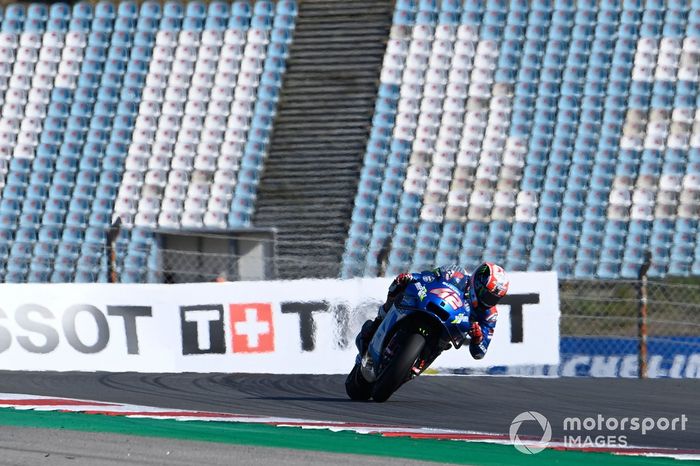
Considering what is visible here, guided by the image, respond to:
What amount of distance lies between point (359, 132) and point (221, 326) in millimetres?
8553

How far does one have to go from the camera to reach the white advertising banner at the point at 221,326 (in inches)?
466

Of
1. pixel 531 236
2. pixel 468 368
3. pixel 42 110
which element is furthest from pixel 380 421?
pixel 42 110

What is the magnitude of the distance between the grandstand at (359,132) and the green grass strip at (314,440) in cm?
1005

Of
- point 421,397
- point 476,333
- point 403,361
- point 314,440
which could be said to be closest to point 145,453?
point 314,440

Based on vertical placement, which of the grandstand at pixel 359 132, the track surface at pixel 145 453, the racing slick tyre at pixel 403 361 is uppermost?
the grandstand at pixel 359 132

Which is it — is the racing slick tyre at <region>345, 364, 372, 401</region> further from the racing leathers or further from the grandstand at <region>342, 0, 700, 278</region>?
the grandstand at <region>342, 0, 700, 278</region>

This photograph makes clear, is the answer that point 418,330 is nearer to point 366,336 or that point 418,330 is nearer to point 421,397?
point 366,336

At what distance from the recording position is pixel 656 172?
738 inches

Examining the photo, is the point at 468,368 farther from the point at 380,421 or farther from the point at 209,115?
the point at 209,115

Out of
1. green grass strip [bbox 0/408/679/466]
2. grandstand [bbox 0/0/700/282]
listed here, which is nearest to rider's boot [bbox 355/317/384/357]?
green grass strip [bbox 0/408/679/466]

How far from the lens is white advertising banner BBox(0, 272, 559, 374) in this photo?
11.8m

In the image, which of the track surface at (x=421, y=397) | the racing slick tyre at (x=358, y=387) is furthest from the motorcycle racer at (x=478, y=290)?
the racing slick tyre at (x=358, y=387)

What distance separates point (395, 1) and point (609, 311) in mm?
7903

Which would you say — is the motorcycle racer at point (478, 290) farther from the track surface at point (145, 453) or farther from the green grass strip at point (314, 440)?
the track surface at point (145, 453)
